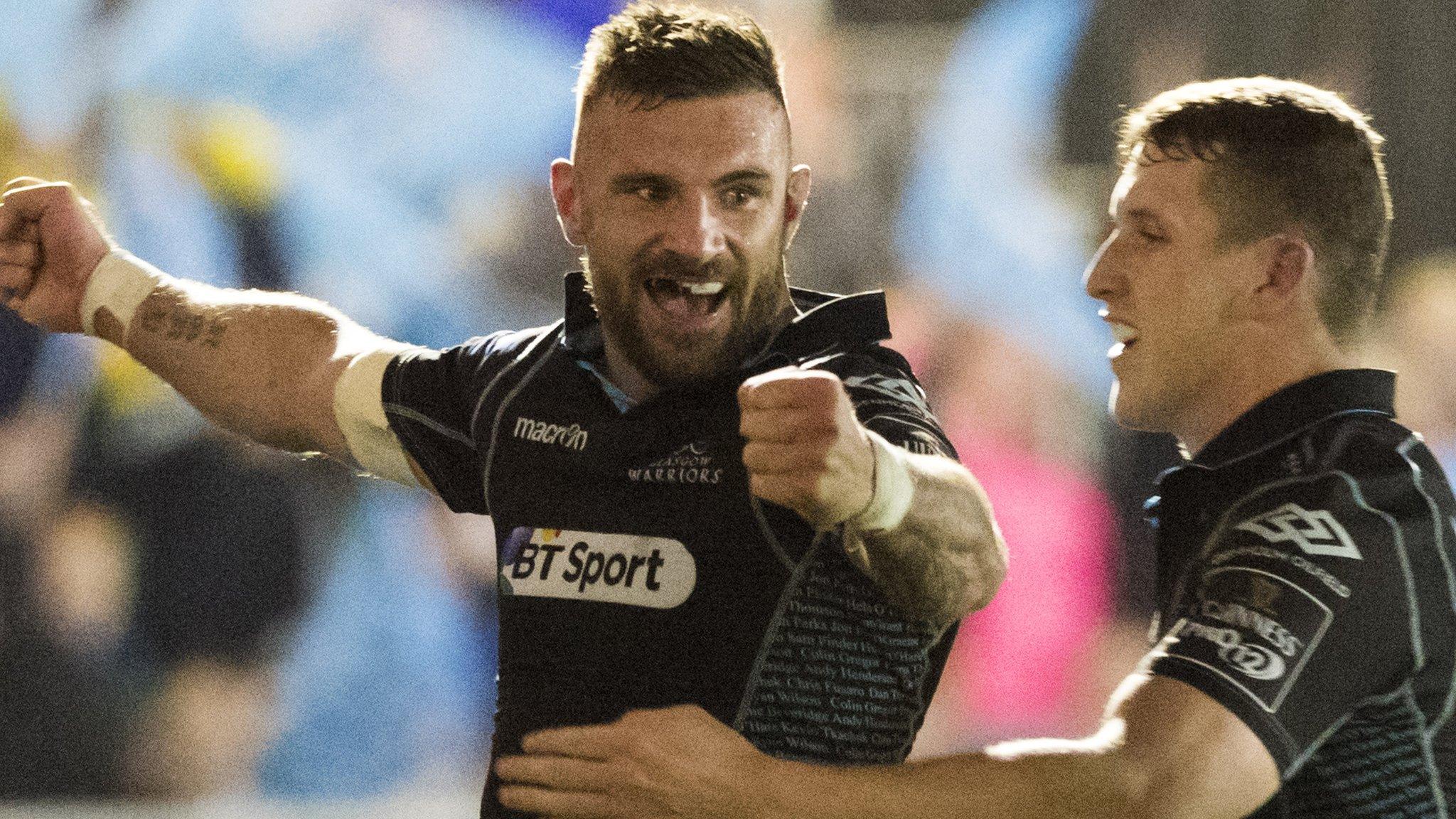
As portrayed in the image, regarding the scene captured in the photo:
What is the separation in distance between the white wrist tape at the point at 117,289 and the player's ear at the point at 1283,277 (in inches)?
71.1

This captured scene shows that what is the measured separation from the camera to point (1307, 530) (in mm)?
1620

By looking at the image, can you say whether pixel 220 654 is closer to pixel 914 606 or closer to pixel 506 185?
pixel 506 185

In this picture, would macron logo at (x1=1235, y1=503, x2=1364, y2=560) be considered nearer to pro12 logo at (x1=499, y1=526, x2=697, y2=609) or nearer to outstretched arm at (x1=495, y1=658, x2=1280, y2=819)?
outstretched arm at (x1=495, y1=658, x2=1280, y2=819)

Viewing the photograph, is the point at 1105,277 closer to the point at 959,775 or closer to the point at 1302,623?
the point at 1302,623

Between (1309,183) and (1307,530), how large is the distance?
0.53m

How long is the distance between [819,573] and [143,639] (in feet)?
11.0

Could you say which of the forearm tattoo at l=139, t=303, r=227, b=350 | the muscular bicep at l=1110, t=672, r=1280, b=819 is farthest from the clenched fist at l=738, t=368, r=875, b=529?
the forearm tattoo at l=139, t=303, r=227, b=350

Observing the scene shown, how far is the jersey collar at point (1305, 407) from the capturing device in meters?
1.78

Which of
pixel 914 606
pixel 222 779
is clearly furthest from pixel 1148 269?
pixel 222 779

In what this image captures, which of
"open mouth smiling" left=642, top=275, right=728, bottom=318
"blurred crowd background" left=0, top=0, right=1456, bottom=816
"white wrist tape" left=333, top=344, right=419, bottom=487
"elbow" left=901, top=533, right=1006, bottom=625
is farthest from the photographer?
"blurred crowd background" left=0, top=0, right=1456, bottom=816

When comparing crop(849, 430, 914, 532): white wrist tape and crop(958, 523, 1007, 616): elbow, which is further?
crop(958, 523, 1007, 616): elbow

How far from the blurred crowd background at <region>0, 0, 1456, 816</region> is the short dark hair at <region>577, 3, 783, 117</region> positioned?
8.69 feet

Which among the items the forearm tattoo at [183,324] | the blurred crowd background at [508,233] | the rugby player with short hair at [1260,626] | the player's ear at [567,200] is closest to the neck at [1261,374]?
the rugby player with short hair at [1260,626]

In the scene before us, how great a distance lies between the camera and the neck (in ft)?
6.09
